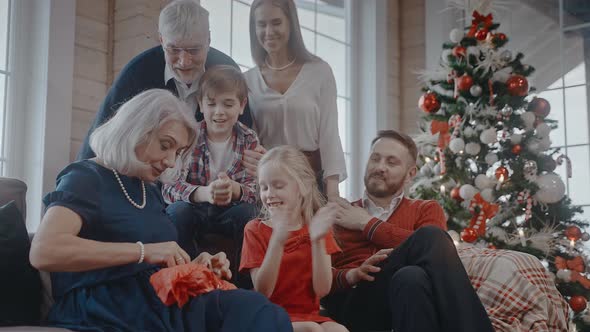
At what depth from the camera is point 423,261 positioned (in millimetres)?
2150

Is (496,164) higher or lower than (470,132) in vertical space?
lower

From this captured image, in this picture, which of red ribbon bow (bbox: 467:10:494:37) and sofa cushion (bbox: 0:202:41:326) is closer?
sofa cushion (bbox: 0:202:41:326)

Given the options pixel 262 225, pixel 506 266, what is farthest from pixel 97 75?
pixel 506 266

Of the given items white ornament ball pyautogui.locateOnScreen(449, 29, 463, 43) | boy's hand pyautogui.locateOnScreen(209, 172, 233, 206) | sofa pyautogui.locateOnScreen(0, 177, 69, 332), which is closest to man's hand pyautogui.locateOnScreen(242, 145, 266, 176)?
boy's hand pyautogui.locateOnScreen(209, 172, 233, 206)

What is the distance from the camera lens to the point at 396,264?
225 cm

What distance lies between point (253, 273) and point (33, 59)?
1.48 m

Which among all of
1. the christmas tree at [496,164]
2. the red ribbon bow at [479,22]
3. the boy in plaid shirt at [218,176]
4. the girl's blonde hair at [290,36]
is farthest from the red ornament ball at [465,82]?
the boy in plaid shirt at [218,176]

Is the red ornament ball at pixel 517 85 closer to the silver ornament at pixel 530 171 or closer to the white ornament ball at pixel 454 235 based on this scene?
the silver ornament at pixel 530 171

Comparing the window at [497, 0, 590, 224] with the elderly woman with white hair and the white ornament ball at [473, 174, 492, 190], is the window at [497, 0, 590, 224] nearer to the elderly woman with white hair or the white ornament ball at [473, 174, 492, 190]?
the white ornament ball at [473, 174, 492, 190]

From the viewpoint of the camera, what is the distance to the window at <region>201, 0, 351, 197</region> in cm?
374

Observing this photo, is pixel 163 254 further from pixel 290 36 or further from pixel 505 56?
pixel 505 56

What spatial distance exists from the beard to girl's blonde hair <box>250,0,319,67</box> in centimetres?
57

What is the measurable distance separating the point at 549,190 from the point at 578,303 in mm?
571

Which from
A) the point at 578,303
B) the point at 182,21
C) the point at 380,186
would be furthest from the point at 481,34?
the point at 182,21
